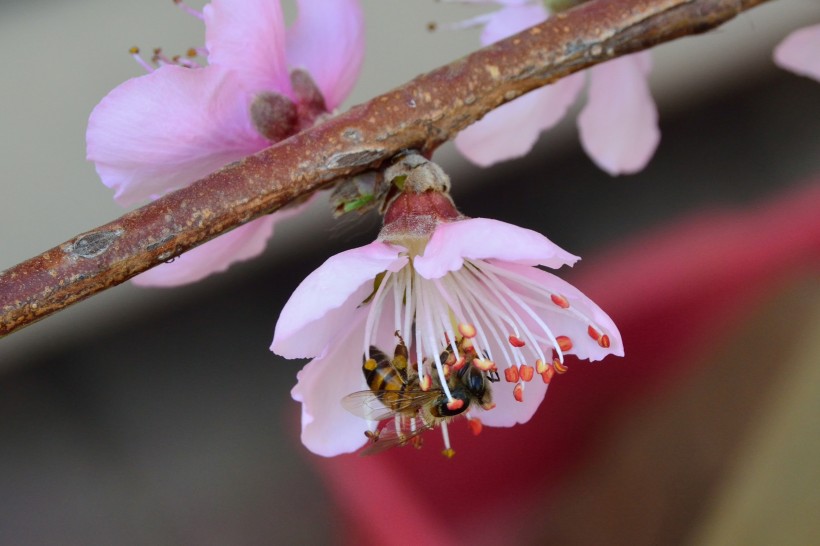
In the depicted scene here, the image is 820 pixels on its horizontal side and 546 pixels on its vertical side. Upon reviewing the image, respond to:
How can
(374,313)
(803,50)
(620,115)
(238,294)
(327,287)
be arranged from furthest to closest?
(238,294) < (620,115) < (803,50) < (374,313) < (327,287)

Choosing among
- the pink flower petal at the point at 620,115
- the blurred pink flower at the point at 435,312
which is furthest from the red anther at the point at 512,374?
the pink flower petal at the point at 620,115

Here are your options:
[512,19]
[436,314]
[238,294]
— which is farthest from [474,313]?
[238,294]

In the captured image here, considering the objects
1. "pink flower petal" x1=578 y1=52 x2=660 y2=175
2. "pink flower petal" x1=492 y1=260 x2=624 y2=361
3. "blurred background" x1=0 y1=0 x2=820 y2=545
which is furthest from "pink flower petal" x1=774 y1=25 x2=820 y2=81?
"blurred background" x1=0 y1=0 x2=820 y2=545

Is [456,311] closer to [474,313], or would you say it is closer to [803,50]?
[474,313]

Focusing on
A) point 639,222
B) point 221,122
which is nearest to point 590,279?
point 639,222

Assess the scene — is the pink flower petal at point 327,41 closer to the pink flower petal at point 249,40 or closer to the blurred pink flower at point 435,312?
the pink flower petal at point 249,40
